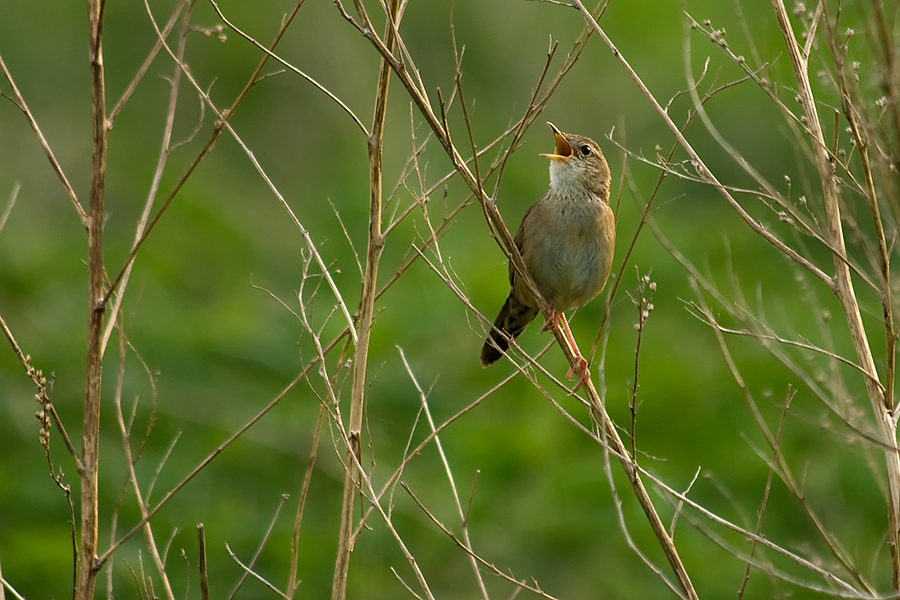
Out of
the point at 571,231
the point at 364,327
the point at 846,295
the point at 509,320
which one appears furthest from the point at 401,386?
the point at 846,295

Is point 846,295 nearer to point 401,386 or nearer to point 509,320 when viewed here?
point 509,320

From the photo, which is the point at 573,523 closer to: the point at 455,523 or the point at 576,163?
the point at 455,523

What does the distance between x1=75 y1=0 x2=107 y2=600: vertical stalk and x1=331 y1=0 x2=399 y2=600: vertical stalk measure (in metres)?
0.71

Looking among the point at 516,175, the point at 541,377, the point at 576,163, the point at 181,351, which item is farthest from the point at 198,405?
the point at 516,175

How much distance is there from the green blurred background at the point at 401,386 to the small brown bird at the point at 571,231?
53 centimetres

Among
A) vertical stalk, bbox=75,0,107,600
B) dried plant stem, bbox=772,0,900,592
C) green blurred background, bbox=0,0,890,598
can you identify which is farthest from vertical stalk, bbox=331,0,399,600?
dried plant stem, bbox=772,0,900,592

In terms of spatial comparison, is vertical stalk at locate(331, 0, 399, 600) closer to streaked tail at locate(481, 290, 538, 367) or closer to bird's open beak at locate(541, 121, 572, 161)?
bird's open beak at locate(541, 121, 572, 161)

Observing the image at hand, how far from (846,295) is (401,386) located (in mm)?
4570

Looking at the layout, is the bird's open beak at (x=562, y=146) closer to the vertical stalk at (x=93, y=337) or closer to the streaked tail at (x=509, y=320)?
the streaked tail at (x=509, y=320)

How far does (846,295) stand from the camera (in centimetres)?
314

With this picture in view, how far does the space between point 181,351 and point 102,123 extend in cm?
521

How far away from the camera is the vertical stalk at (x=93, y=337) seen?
2873 millimetres

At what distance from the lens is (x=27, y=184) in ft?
41.8

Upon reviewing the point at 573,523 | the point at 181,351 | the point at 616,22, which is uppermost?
the point at 616,22
